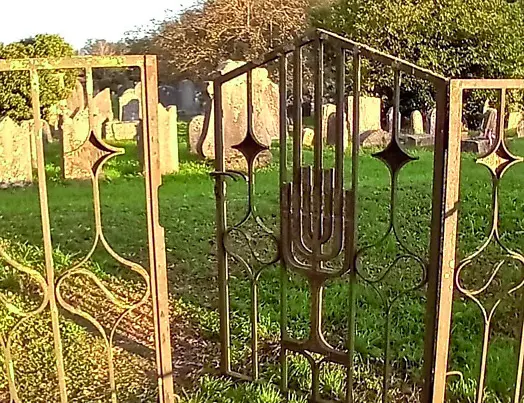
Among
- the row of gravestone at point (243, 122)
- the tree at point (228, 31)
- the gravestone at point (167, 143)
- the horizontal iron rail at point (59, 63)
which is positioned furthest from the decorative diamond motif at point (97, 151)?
the tree at point (228, 31)

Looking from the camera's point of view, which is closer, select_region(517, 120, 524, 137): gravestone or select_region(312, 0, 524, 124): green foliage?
select_region(517, 120, 524, 137): gravestone

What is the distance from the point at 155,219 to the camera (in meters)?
2.46

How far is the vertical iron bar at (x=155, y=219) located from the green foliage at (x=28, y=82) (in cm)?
795

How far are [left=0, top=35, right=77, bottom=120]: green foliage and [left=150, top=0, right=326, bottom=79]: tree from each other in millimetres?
5484

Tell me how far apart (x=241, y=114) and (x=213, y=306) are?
4.59 metres

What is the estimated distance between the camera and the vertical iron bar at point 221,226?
2.87 m

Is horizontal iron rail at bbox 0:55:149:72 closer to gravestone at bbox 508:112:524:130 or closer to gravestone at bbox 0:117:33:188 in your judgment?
gravestone at bbox 0:117:33:188

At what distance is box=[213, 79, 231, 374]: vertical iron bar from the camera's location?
2873 mm

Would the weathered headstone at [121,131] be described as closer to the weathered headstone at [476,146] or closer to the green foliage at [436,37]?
the green foliage at [436,37]

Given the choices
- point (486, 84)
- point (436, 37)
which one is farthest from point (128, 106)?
point (486, 84)

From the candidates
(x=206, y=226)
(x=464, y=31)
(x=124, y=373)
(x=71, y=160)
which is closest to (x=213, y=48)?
(x=464, y=31)

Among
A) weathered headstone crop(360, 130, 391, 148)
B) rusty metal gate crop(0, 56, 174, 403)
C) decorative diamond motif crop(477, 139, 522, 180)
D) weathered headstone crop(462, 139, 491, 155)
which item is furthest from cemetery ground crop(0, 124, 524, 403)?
weathered headstone crop(360, 130, 391, 148)

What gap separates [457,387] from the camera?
2.96m

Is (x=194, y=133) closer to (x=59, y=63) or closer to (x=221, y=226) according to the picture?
(x=221, y=226)
